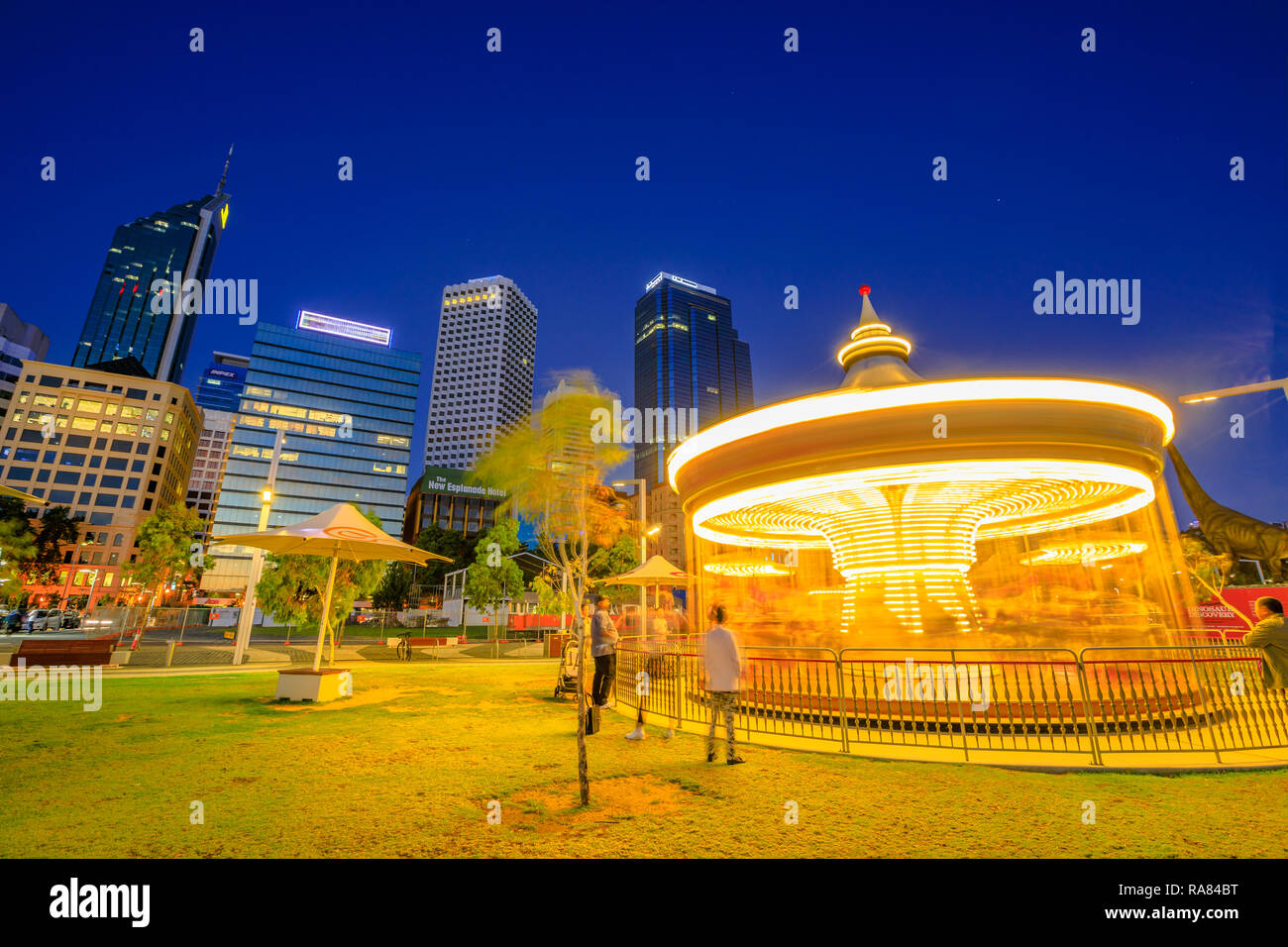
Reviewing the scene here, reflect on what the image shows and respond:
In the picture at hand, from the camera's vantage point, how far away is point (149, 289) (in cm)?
16588

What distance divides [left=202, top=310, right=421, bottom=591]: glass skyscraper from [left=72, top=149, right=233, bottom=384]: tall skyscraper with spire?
297 ft

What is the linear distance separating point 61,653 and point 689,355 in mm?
172948

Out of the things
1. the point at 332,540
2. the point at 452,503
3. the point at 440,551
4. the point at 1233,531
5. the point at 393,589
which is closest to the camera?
the point at 1233,531

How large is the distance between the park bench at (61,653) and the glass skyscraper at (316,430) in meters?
83.4

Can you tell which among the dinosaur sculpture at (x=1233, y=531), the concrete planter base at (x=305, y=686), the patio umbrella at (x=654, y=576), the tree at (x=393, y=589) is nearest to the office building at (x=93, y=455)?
the tree at (x=393, y=589)

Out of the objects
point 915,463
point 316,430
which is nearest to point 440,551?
point 316,430

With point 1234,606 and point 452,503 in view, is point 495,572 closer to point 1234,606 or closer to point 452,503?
point 1234,606

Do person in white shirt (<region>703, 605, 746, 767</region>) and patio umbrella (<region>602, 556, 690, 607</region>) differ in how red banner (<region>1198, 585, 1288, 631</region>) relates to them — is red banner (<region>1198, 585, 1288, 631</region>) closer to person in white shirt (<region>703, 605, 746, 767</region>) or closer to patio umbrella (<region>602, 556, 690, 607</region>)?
patio umbrella (<region>602, 556, 690, 607</region>)

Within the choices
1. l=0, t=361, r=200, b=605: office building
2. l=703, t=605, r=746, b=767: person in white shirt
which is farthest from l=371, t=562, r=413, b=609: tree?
l=703, t=605, r=746, b=767: person in white shirt

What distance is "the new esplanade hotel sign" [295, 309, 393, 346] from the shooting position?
105750 millimetres

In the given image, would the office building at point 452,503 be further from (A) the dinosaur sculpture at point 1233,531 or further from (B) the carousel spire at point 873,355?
(A) the dinosaur sculpture at point 1233,531

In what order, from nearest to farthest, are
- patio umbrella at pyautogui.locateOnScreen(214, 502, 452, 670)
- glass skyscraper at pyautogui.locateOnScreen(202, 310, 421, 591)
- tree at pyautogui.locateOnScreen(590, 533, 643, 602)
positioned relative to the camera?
patio umbrella at pyautogui.locateOnScreen(214, 502, 452, 670) < tree at pyautogui.locateOnScreen(590, 533, 643, 602) < glass skyscraper at pyautogui.locateOnScreen(202, 310, 421, 591)
